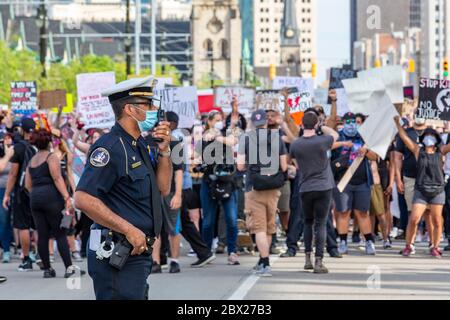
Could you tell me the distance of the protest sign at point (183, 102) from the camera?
1972 centimetres

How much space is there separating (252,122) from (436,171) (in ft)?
9.84

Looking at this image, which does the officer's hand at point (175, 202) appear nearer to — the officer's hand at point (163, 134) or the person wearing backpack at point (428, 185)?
the person wearing backpack at point (428, 185)

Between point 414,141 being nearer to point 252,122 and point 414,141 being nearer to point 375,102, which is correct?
point 375,102

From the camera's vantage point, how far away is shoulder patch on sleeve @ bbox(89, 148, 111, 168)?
773 cm

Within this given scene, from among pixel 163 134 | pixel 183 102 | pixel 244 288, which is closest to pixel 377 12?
pixel 183 102

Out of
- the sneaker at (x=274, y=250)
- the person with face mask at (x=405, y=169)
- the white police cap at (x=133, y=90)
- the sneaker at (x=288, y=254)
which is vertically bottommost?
the sneaker at (x=274, y=250)

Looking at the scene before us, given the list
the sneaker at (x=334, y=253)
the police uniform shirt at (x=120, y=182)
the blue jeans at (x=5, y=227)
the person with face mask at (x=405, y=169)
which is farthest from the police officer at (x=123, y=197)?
the person with face mask at (x=405, y=169)

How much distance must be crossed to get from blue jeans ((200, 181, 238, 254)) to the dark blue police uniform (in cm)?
855

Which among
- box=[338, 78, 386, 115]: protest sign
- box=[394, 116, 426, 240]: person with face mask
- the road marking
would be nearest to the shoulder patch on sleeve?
the road marking

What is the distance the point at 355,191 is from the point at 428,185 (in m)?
1.05

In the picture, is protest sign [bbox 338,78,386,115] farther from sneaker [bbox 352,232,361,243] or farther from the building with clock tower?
the building with clock tower

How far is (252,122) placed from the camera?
51.2 ft

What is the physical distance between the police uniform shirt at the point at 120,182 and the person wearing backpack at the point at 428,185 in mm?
9796

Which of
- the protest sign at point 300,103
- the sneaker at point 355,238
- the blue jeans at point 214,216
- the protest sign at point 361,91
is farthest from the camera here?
the protest sign at point 300,103
